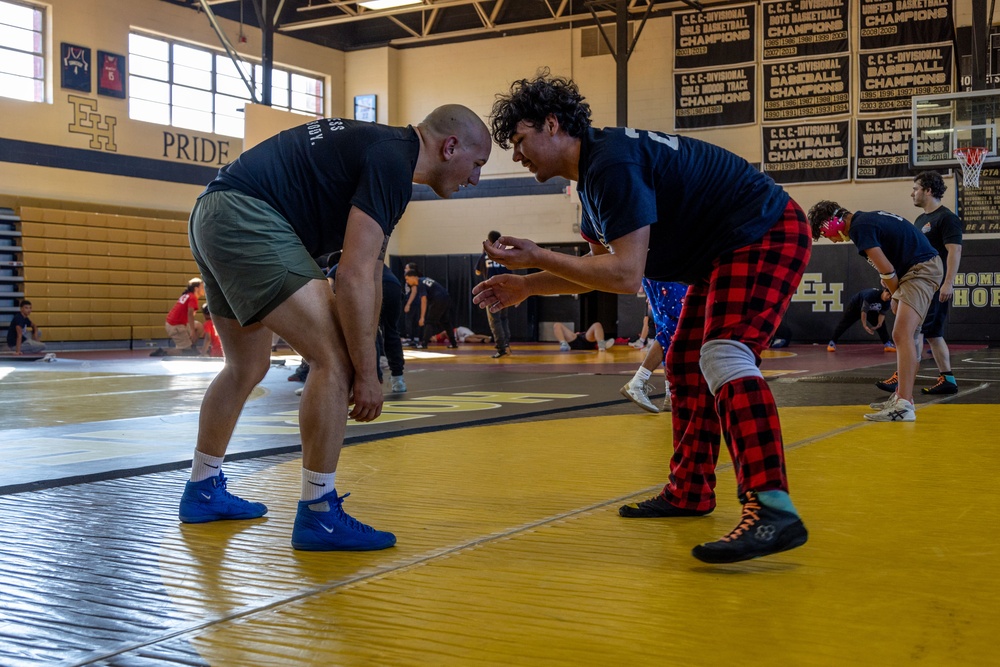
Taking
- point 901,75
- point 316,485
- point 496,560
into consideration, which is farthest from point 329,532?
point 901,75

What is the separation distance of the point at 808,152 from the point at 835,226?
47.5 feet

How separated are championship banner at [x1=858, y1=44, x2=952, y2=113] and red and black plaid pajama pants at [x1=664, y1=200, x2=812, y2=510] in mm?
16998

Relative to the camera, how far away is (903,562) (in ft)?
8.38

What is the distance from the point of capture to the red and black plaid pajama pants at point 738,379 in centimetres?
258

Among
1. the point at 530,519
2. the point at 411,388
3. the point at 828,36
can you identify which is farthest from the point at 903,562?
the point at 828,36

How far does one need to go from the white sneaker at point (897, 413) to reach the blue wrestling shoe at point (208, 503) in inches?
157

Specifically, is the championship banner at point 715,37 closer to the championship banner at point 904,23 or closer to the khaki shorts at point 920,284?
the championship banner at point 904,23

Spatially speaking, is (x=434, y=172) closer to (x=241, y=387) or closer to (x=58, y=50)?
(x=241, y=387)

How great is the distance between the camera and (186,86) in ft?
65.1

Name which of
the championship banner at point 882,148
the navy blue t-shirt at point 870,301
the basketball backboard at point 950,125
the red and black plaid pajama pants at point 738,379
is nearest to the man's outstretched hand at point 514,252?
the red and black plaid pajama pants at point 738,379

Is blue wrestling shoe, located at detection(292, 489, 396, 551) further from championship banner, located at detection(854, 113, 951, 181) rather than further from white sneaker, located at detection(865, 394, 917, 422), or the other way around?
championship banner, located at detection(854, 113, 951, 181)

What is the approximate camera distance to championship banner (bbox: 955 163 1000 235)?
58.7 feet

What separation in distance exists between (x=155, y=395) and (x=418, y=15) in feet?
55.3

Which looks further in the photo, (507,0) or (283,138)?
(507,0)
